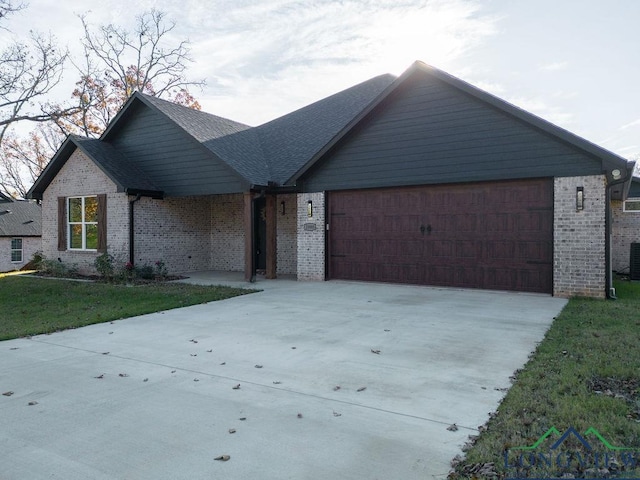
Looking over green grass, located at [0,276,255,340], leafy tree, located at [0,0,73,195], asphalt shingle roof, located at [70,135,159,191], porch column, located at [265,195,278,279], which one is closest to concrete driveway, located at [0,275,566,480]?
green grass, located at [0,276,255,340]

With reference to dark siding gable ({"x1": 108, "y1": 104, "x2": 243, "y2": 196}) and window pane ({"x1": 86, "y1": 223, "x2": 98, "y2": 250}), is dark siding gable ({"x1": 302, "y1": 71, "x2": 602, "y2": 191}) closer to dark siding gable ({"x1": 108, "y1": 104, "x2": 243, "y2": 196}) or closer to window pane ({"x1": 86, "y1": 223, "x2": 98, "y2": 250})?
dark siding gable ({"x1": 108, "y1": 104, "x2": 243, "y2": 196})

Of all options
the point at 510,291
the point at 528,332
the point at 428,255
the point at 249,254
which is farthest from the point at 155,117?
the point at 528,332

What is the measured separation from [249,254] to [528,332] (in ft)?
27.2

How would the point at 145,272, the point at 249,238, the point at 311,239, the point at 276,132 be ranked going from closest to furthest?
1. the point at 249,238
2. the point at 311,239
3. the point at 145,272
4. the point at 276,132

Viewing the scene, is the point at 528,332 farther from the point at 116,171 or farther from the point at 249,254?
the point at 116,171

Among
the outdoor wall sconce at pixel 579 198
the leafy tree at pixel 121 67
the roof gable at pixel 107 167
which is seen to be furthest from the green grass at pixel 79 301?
the leafy tree at pixel 121 67

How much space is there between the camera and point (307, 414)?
3.84 metres

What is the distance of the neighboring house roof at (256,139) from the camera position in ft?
39.4

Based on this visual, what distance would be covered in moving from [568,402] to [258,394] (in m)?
2.68

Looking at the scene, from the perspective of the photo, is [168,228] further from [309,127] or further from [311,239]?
[309,127]

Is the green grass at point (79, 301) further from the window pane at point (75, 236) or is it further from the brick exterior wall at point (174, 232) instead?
the brick exterior wall at point (174, 232)

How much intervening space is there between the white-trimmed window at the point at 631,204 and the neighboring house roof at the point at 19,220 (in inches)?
1365

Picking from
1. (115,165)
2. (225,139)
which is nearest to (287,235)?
(225,139)

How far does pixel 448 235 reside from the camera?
11.3 m
